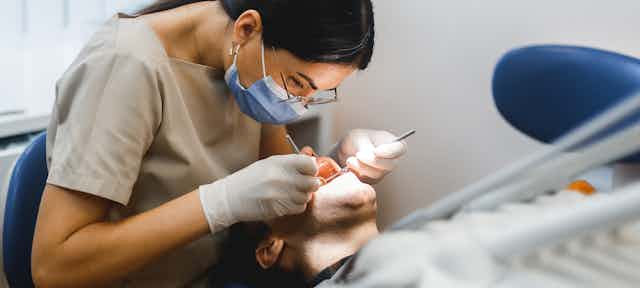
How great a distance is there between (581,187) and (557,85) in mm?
1087

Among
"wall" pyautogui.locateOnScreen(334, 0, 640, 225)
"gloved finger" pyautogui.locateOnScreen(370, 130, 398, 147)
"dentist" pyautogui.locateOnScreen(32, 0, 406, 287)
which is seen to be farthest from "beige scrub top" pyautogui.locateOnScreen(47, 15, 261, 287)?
"wall" pyautogui.locateOnScreen(334, 0, 640, 225)

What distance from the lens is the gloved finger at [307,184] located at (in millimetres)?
1062

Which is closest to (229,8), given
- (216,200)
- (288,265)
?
(216,200)

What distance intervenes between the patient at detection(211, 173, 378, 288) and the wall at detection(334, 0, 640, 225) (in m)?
0.64

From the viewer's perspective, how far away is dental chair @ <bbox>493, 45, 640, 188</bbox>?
52.2 inches

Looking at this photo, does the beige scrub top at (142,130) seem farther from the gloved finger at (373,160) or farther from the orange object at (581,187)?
the orange object at (581,187)

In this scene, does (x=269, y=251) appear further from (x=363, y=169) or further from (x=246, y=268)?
(x=363, y=169)

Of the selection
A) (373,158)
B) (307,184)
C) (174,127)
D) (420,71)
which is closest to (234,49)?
(174,127)

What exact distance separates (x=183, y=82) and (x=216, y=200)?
25cm

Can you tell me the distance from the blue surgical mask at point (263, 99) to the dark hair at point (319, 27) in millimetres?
68

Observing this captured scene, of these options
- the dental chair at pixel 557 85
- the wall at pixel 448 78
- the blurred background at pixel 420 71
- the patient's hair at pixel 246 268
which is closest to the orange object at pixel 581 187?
the patient's hair at pixel 246 268

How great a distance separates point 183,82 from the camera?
43.9 inches

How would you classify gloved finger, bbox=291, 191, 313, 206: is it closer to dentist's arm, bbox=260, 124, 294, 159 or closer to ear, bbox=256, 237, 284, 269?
ear, bbox=256, 237, 284, 269

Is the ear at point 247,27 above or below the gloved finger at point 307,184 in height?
above
